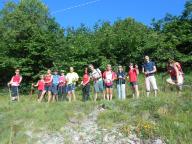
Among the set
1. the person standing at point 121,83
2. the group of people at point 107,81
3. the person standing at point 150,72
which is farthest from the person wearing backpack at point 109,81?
the person standing at point 150,72

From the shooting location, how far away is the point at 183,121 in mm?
16406

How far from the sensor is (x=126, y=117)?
17078 millimetres

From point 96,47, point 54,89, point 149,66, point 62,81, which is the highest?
point 96,47

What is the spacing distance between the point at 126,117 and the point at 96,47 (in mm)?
19538

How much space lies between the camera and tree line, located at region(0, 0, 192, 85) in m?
35.7

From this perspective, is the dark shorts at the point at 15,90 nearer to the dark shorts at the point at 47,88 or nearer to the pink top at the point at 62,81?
the dark shorts at the point at 47,88

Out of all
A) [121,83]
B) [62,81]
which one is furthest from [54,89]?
[121,83]

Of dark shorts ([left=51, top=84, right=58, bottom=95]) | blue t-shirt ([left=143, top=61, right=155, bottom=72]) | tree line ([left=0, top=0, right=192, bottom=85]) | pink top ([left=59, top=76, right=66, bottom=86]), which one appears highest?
tree line ([left=0, top=0, right=192, bottom=85])

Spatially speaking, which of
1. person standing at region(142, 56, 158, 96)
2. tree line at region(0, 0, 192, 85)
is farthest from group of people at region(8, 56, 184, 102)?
tree line at region(0, 0, 192, 85)

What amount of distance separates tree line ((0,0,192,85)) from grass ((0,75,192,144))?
15.8m

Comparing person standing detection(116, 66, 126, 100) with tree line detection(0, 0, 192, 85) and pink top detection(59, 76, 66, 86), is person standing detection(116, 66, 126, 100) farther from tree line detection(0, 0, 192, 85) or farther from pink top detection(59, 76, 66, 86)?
tree line detection(0, 0, 192, 85)

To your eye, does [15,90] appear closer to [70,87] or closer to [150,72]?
[70,87]

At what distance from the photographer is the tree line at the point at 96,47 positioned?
35.7m

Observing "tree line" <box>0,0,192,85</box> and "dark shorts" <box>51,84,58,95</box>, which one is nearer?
"dark shorts" <box>51,84,58,95</box>
